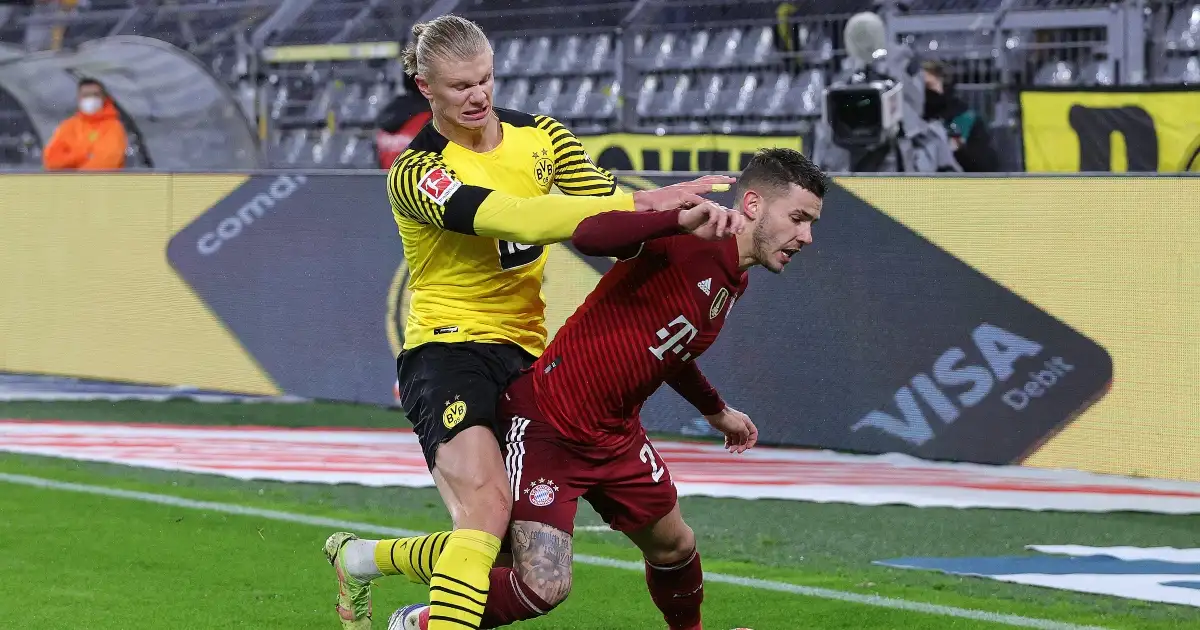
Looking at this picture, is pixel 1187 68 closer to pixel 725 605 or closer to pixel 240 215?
pixel 240 215

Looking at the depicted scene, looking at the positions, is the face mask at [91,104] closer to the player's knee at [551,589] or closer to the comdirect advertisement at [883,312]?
the comdirect advertisement at [883,312]

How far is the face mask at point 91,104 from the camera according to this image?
14914mm

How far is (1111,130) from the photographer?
11234 mm

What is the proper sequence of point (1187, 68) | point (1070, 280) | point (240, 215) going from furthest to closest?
point (1187, 68)
point (240, 215)
point (1070, 280)

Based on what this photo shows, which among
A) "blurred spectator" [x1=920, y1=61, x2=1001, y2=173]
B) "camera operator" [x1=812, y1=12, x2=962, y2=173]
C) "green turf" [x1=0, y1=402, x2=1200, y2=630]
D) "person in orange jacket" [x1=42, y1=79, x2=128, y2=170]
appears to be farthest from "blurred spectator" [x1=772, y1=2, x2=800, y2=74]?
"green turf" [x1=0, y1=402, x2=1200, y2=630]

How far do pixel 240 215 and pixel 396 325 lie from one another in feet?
5.17

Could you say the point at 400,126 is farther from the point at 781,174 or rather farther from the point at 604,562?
the point at 781,174

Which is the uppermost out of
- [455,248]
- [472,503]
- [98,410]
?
[455,248]

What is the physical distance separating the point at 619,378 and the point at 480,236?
20.1 inches

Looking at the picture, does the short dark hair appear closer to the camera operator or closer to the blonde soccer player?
the blonde soccer player

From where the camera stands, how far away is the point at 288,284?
10477 mm

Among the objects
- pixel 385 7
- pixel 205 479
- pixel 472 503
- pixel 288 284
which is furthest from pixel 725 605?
pixel 385 7

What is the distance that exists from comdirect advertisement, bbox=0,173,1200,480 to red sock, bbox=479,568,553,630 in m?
4.27

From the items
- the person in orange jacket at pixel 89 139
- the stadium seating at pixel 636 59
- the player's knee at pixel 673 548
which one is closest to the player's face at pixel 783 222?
the player's knee at pixel 673 548
